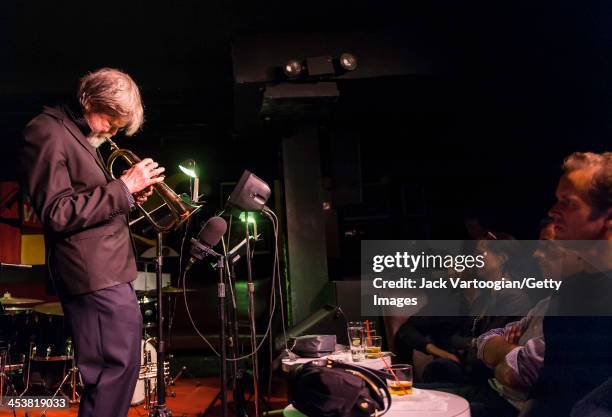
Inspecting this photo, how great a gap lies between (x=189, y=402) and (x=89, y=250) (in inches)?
138

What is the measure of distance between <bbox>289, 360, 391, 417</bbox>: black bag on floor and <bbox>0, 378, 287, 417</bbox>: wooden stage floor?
10.6 ft

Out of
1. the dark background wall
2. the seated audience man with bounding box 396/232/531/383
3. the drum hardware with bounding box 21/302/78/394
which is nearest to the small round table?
the seated audience man with bounding box 396/232/531/383

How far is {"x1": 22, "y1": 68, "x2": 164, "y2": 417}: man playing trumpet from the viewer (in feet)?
5.69

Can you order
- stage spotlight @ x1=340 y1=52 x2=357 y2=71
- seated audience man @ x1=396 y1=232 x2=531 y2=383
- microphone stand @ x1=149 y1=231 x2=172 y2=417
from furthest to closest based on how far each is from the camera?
stage spotlight @ x1=340 y1=52 x2=357 y2=71 → microphone stand @ x1=149 y1=231 x2=172 y2=417 → seated audience man @ x1=396 y1=232 x2=531 y2=383

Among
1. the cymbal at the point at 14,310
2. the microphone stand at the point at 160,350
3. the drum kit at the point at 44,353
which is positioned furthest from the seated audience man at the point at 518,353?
the cymbal at the point at 14,310

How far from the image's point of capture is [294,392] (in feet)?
4.57

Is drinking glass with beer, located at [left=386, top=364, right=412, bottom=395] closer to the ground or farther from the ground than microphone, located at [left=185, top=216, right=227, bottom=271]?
closer to the ground

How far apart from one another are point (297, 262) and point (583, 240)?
418 centimetres

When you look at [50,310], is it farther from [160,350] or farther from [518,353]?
[518,353]

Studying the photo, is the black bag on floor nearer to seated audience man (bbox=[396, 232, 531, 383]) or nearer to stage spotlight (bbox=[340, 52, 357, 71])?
seated audience man (bbox=[396, 232, 531, 383])

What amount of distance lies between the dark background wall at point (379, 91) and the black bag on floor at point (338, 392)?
341 cm

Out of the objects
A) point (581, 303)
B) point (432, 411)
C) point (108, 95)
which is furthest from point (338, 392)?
point (108, 95)

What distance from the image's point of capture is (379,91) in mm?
5371

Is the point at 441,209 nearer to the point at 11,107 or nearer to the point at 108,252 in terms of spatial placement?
the point at 11,107
